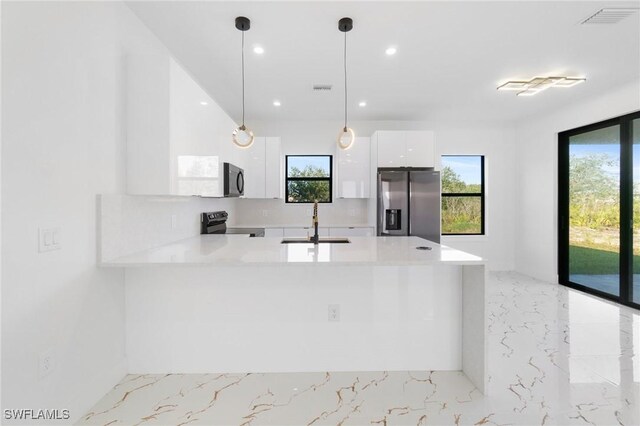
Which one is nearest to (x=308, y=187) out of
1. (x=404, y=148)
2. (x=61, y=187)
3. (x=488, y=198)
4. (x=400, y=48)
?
(x=404, y=148)

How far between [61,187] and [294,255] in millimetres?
1329

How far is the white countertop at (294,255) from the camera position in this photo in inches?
75.7

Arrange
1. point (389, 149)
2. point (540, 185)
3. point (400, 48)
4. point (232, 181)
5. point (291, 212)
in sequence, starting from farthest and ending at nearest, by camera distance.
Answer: point (291, 212), point (540, 185), point (389, 149), point (232, 181), point (400, 48)

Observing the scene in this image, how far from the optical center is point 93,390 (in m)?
1.93

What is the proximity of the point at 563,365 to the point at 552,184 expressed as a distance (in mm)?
3380

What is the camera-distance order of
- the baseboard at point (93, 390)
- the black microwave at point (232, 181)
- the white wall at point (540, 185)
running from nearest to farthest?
the baseboard at point (93, 390), the black microwave at point (232, 181), the white wall at point (540, 185)

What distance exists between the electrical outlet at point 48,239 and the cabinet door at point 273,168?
331 cm

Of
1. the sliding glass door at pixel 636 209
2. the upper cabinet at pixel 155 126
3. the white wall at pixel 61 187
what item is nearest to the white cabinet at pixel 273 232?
the upper cabinet at pixel 155 126

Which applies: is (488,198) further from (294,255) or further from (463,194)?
(294,255)

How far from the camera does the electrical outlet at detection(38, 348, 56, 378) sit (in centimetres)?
155

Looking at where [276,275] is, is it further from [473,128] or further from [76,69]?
[473,128]

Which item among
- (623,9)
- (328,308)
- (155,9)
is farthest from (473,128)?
(155,9)

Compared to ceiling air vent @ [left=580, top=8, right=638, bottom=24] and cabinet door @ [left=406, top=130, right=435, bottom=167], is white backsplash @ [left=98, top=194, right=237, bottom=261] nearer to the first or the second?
cabinet door @ [left=406, top=130, right=435, bottom=167]

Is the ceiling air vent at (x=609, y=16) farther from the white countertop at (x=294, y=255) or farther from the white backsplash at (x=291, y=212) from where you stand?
the white backsplash at (x=291, y=212)
